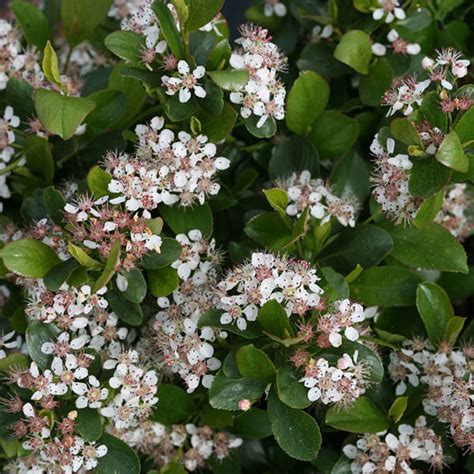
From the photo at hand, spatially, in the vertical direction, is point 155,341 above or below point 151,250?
below

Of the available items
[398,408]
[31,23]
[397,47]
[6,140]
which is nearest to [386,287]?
[398,408]

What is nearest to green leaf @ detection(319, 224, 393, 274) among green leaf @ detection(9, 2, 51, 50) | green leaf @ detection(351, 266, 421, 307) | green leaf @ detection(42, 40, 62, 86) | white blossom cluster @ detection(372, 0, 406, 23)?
green leaf @ detection(351, 266, 421, 307)

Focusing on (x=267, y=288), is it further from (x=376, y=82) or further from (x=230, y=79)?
(x=376, y=82)

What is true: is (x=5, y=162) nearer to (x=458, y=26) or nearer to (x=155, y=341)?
(x=155, y=341)

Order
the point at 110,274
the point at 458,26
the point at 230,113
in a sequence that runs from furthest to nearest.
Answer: the point at 458,26 < the point at 230,113 < the point at 110,274

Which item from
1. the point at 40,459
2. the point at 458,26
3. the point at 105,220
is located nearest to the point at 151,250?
the point at 105,220

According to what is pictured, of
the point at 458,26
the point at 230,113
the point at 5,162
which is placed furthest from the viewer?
the point at 458,26

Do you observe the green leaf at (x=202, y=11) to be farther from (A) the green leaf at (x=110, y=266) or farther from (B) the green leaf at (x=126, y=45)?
(A) the green leaf at (x=110, y=266)
